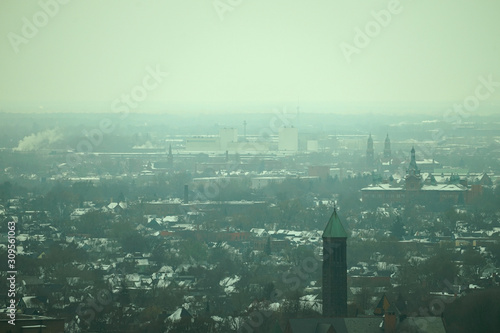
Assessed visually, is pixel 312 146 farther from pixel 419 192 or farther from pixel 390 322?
pixel 390 322

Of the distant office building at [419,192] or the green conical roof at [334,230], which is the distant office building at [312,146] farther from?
the green conical roof at [334,230]

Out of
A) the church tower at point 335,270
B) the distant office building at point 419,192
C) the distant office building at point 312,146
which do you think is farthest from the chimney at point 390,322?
the distant office building at point 312,146

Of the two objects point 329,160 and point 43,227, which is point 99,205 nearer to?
point 43,227

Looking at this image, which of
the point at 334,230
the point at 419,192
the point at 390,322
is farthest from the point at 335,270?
the point at 419,192

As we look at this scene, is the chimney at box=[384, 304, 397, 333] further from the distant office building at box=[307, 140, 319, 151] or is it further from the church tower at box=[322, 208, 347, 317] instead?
the distant office building at box=[307, 140, 319, 151]

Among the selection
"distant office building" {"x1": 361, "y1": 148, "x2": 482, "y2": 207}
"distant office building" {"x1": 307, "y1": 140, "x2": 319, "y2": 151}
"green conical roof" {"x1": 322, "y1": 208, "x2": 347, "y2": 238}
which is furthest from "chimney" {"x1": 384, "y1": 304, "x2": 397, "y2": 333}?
"distant office building" {"x1": 307, "y1": 140, "x2": 319, "y2": 151}

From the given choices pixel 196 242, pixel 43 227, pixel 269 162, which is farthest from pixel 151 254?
pixel 269 162

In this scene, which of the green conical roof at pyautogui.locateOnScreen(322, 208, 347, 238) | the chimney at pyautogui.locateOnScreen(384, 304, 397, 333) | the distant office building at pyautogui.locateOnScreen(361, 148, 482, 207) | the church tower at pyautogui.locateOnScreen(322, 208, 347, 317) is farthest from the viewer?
the distant office building at pyautogui.locateOnScreen(361, 148, 482, 207)

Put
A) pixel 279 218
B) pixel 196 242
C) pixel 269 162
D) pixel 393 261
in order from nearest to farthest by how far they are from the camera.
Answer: pixel 393 261 < pixel 196 242 < pixel 279 218 < pixel 269 162
